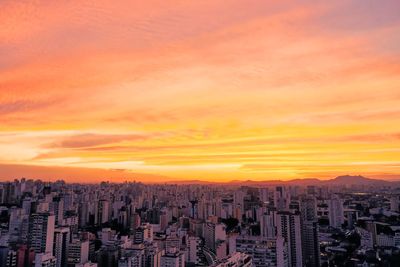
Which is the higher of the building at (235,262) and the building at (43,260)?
the building at (235,262)

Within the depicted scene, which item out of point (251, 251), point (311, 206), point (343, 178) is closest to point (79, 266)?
point (251, 251)

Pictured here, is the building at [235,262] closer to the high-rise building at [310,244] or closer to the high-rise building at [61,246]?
the high-rise building at [310,244]

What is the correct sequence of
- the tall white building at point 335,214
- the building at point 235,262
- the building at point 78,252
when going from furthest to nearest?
1. the tall white building at point 335,214
2. the building at point 78,252
3. the building at point 235,262

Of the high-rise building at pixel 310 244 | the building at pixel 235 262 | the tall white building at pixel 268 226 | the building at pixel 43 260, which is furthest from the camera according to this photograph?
the tall white building at pixel 268 226

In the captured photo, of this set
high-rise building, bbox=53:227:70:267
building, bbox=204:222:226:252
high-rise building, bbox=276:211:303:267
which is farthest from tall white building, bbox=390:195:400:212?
high-rise building, bbox=53:227:70:267

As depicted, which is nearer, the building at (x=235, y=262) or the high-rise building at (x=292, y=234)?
the building at (x=235, y=262)

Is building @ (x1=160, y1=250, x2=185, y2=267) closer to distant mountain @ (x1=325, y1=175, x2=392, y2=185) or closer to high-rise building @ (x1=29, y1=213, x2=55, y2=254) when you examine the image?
high-rise building @ (x1=29, y1=213, x2=55, y2=254)

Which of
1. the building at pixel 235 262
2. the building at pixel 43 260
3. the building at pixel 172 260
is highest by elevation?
the building at pixel 235 262

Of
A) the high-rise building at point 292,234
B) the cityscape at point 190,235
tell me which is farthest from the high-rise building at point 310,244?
the high-rise building at point 292,234

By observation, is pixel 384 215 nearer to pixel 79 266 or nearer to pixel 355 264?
pixel 355 264

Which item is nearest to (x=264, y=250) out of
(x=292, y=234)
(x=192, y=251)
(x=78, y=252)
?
(x=292, y=234)
